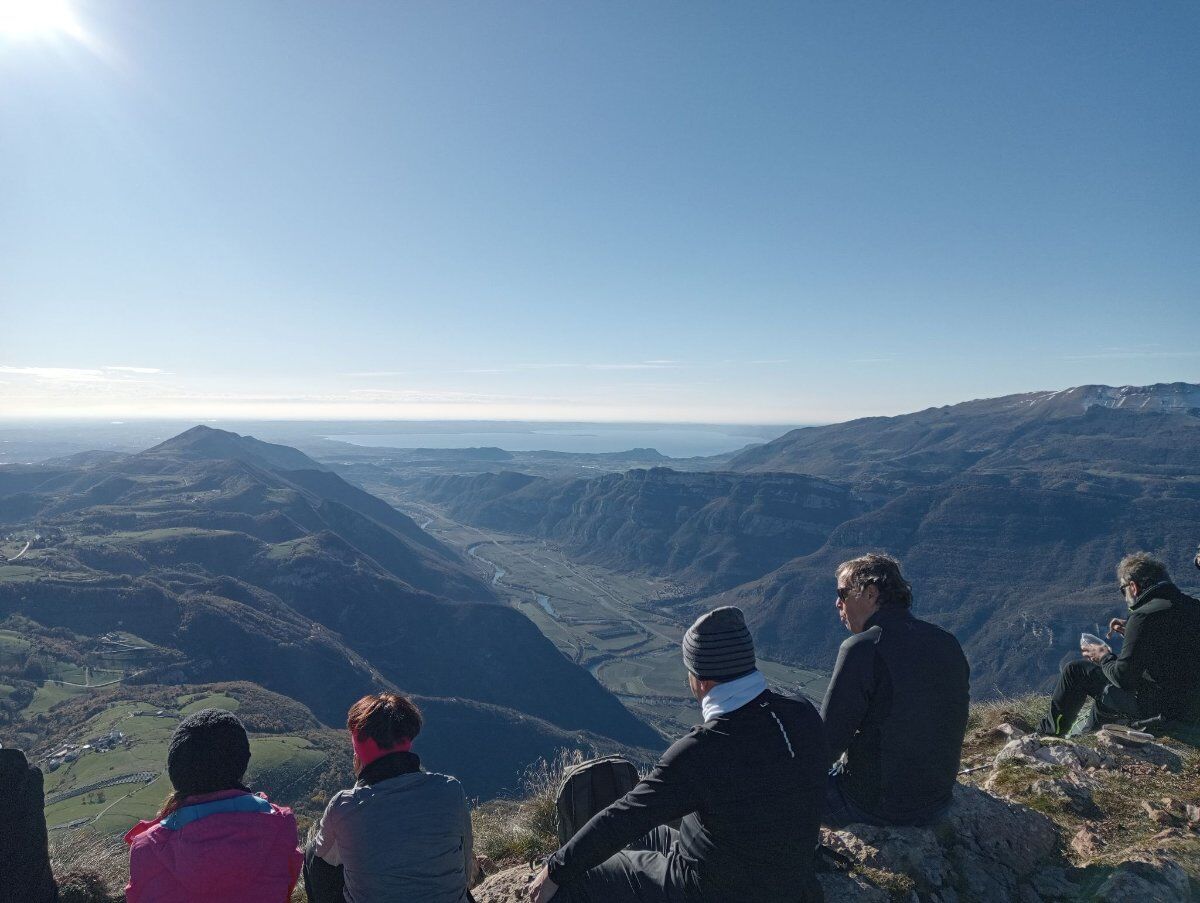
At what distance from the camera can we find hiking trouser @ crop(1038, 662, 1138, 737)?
766 centimetres

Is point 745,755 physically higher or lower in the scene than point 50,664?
higher

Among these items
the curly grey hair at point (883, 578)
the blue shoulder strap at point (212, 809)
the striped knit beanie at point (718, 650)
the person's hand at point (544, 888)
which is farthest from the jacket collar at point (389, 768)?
the curly grey hair at point (883, 578)

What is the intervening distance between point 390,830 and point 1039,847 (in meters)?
5.24

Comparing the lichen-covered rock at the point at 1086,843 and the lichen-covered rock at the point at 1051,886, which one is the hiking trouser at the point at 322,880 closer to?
the lichen-covered rock at the point at 1051,886

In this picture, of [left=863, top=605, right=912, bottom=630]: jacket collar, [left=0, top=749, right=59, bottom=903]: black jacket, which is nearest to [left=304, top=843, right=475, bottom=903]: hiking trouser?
[left=0, top=749, right=59, bottom=903]: black jacket

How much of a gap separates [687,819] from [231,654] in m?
136

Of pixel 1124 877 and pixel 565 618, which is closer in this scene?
pixel 1124 877

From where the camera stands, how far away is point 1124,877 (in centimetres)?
462

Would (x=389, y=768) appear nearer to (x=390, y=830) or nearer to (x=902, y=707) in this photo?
(x=390, y=830)

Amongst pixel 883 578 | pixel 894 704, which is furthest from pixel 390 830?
pixel 883 578

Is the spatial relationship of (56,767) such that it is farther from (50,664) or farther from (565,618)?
(565,618)

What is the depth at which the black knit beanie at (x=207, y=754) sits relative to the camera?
3.80 meters

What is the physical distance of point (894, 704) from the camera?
478 cm

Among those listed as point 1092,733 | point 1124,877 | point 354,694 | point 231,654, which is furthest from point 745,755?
point 231,654
